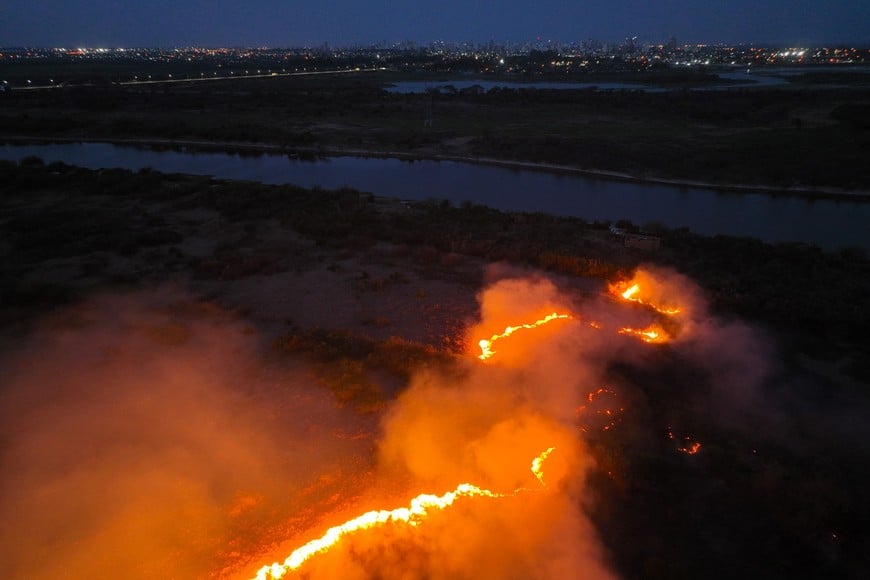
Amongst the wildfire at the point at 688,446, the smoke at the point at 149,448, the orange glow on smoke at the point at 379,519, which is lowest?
the wildfire at the point at 688,446

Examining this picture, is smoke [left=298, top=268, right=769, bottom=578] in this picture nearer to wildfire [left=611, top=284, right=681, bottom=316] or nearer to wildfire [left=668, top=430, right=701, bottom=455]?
wildfire [left=611, top=284, right=681, bottom=316]

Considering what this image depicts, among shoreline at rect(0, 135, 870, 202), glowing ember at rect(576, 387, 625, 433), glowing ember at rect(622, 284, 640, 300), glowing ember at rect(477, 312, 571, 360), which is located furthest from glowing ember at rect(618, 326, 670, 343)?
shoreline at rect(0, 135, 870, 202)

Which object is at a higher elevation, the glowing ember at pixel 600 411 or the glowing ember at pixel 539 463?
the glowing ember at pixel 539 463

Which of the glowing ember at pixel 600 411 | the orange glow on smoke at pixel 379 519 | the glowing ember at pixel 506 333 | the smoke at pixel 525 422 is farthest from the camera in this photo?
the glowing ember at pixel 506 333

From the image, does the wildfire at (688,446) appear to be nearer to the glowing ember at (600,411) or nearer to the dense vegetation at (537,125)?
the glowing ember at (600,411)

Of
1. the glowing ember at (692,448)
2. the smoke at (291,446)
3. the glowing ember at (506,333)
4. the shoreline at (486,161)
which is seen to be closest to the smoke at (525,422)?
the smoke at (291,446)

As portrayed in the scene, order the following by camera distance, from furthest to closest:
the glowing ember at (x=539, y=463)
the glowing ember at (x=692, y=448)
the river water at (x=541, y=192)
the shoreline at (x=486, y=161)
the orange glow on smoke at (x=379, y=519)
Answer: the shoreline at (x=486, y=161), the river water at (x=541, y=192), the glowing ember at (x=692, y=448), the glowing ember at (x=539, y=463), the orange glow on smoke at (x=379, y=519)
